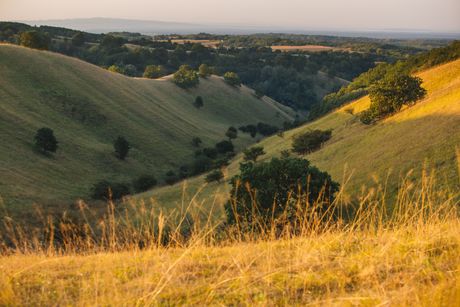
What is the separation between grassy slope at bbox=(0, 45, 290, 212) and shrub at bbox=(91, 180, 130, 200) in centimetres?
144

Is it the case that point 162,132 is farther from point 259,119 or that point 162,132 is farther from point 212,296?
point 212,296

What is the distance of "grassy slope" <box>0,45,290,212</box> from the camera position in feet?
131

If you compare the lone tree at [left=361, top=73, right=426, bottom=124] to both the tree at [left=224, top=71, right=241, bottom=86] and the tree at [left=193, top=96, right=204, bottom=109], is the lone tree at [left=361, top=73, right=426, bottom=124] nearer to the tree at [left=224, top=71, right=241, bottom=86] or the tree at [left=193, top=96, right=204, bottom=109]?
the tree at [left=193, top=96, right=204, bottom=109]

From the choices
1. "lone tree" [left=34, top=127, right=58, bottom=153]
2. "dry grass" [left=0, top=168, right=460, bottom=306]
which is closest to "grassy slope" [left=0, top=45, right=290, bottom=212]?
"lone tree" [left=34, top=127, right=58, bottom=153]

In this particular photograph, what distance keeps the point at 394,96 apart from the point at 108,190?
3353cm

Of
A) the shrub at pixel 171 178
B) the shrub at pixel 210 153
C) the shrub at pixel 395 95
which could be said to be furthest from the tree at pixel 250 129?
the shrub at pixel 395 95

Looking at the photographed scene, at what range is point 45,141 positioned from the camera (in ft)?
148

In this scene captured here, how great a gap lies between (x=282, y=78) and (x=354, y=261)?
540ft

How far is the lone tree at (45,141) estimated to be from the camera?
44.9 m

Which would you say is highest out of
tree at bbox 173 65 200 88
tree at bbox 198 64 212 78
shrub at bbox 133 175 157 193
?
tree at bbox 198 64 212 78

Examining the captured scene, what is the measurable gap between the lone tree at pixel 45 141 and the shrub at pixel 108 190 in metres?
8.44

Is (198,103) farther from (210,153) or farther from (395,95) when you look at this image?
(395,95)

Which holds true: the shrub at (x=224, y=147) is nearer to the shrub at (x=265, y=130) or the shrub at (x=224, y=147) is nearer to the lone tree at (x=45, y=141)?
the shrub at (x=265, y=130)

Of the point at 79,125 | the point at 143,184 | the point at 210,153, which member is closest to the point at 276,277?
the point at 143,184
